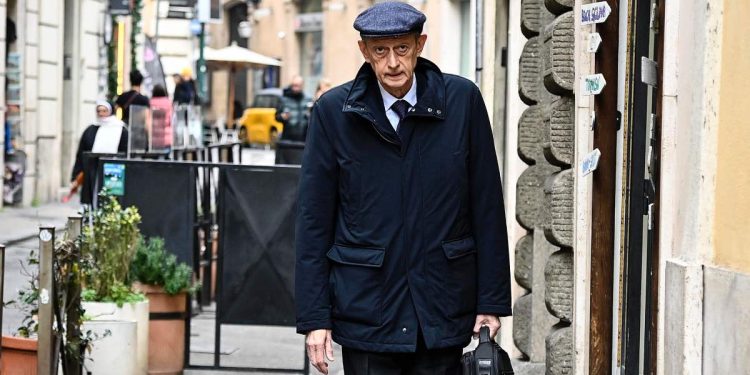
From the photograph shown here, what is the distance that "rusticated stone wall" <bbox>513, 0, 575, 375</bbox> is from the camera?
26.6 ft

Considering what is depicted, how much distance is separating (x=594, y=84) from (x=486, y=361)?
236 cm

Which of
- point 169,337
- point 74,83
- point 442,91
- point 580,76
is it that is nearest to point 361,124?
point 442,91

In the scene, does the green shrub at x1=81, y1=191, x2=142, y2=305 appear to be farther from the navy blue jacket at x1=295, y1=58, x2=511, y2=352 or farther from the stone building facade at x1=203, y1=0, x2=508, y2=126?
the stone building facade at x1=203, y1=0, x2=508, y2=126

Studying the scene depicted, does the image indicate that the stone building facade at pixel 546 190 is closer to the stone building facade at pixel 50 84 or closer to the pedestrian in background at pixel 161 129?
the pedestrian in background at pixel 161 129

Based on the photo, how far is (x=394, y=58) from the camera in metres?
5.38

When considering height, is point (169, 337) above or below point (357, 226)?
below

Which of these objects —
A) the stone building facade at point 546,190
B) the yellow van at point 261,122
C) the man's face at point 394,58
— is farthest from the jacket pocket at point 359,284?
the yellow van at point 261,122

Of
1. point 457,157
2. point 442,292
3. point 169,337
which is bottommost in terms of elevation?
point 169,337

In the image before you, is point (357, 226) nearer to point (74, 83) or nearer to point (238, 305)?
point (238, 305)

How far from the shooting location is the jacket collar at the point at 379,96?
5414 mm

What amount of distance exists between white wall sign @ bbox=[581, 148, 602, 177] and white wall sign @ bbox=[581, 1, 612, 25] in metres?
0.57

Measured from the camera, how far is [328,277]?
546 cm

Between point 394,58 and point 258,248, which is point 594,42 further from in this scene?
point 258,248

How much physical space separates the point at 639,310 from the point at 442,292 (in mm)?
1568
